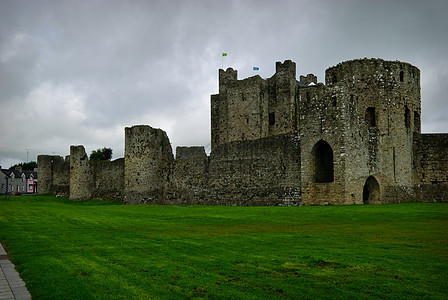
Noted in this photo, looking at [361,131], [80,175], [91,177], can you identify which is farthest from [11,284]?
[80,175]

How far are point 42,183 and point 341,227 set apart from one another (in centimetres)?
4245

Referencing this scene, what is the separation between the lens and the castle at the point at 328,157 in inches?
999

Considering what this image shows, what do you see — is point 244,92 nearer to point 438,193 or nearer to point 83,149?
point 83,149

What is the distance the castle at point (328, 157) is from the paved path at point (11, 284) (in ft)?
61.1

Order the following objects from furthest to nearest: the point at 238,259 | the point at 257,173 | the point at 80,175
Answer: the point at 80,175 < the point at 257,173 < the point at 238,259

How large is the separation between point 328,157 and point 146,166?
524 inches

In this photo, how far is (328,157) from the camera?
90.3 feet

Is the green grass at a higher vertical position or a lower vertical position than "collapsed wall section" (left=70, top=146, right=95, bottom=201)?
lower

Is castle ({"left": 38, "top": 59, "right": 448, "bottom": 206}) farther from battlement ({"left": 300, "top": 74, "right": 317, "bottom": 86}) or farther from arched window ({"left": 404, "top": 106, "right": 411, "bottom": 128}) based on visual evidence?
battlement ({"left": 300, "top": 74, "right": 317, "bottom": 86})

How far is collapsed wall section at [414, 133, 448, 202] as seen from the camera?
93.1 feet

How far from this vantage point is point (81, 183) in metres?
41.0

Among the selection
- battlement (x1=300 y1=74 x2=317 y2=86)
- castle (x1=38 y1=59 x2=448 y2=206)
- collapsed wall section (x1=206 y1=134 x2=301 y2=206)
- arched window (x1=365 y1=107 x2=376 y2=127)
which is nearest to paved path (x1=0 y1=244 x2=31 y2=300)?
castle (x1=38 y1=59 x2=448 y2=206)

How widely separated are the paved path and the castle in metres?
18.6

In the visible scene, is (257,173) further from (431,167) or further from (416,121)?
(416,121)
